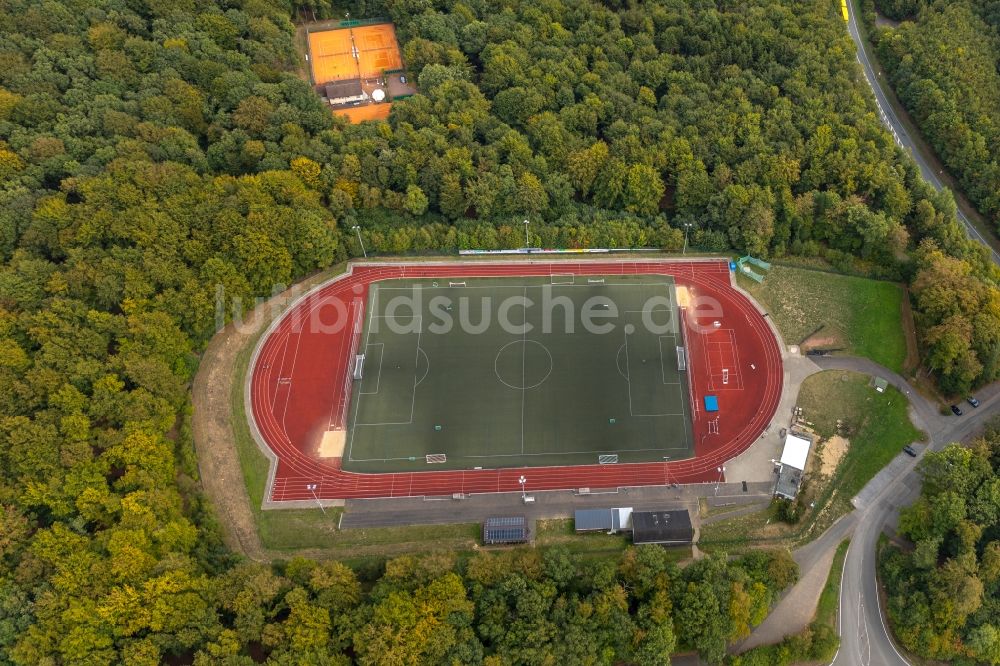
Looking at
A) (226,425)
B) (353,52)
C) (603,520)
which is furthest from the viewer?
(353,52)

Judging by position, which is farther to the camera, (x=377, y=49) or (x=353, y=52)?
(x=377, y=49)

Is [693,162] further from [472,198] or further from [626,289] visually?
[472,198]

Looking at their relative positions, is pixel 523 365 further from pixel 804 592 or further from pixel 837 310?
pixel 837 310

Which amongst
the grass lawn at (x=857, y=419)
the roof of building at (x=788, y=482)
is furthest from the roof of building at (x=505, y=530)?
the grass lawn at (x=857, y=419)

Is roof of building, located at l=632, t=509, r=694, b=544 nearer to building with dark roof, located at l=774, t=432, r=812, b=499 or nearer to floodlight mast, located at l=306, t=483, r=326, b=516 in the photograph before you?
building with dark roof, located at l=774, t=432, r=812, b=499

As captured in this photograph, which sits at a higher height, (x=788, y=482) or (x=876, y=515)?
(x=788, y=482)

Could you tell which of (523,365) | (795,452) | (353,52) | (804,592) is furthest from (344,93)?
(804,592)

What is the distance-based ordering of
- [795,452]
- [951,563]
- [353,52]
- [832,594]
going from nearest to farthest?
[951,563] < [832,594] < [795,452] < [353,52]
